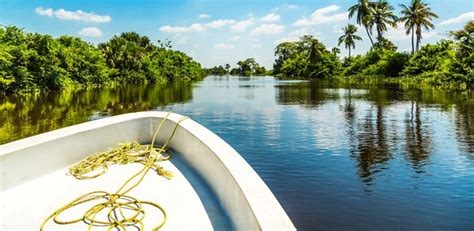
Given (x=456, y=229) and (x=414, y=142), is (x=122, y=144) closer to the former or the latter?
(x=456, y=229)

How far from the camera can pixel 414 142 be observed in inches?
373

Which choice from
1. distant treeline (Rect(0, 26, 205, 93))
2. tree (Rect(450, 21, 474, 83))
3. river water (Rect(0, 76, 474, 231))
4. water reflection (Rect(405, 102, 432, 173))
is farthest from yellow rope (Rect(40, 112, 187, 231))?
tree (Rect(450, 21, 474, 83))

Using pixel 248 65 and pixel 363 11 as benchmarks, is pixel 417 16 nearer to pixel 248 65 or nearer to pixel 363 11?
pixel 363 11

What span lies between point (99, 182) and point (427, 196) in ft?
15.3

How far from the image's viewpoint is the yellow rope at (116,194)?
271cm

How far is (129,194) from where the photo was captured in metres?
3.39

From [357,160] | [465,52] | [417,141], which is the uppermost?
[465,52]

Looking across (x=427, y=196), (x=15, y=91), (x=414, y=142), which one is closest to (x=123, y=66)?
(x=15, y=91)

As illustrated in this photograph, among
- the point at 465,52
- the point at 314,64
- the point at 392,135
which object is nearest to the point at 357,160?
the point at 392,135

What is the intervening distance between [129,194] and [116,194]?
0.29 m

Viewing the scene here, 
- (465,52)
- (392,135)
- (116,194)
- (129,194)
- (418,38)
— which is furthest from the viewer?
(418,38)

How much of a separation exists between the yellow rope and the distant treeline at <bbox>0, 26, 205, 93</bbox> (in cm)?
2165

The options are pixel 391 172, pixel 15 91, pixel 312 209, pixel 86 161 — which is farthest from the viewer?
pixel 15 91

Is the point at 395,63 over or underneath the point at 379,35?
underneath
